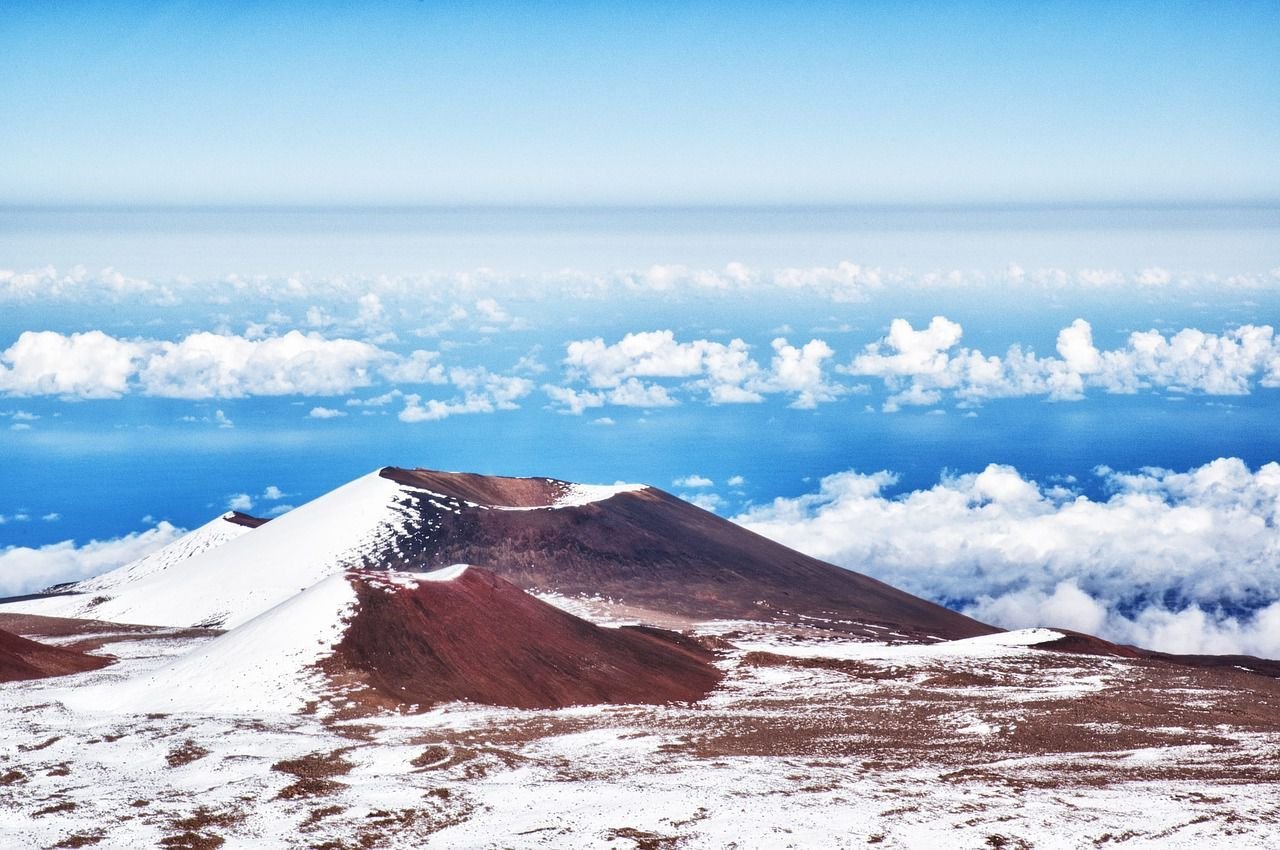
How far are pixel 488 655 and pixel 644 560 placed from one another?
45.6 metres

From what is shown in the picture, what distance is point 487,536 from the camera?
106 m

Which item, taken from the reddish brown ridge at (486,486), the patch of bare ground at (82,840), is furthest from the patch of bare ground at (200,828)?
the reddish brown ridge at (486,486)

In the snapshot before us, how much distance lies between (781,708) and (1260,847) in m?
25.8

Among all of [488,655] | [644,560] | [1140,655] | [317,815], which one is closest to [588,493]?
[644,560]

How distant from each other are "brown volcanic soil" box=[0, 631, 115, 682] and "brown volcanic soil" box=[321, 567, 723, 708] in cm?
1568

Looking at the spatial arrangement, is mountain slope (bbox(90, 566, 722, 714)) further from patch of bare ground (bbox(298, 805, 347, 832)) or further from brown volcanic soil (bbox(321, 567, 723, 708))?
patch of bare ground (bbox(298, 805, 347, 832))

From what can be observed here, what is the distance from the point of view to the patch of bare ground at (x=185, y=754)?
44.9 meters

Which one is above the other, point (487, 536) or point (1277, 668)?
point (487, 536)

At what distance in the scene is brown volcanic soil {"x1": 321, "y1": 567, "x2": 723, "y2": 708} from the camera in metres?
58.8

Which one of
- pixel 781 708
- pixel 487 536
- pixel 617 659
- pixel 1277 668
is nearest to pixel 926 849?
pixel 781 708

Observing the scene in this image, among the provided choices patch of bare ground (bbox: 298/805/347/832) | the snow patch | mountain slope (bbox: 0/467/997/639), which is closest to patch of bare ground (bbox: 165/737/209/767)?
patch of bare ground (bbox: 298/805/347/832)

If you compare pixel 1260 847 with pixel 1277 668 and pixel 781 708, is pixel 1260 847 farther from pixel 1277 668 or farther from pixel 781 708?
pixel 1277 668

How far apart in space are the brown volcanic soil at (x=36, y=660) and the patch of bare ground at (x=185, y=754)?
Result: 21.4m

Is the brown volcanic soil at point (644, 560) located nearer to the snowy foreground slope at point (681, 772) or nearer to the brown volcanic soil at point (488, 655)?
the brown volcanic soil at point (488, 655)
